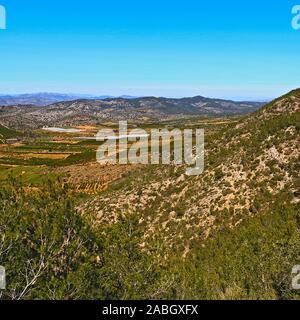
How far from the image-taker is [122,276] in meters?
18.6

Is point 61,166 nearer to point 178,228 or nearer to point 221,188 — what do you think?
point 221,188

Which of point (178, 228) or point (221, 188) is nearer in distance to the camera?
point (178, 228)

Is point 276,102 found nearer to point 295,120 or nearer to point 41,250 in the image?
point 295,120

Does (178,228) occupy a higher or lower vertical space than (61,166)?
higher

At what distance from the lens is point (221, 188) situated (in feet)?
146

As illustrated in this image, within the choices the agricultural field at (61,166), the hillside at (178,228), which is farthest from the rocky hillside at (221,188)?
the agricultural field at (61,166)

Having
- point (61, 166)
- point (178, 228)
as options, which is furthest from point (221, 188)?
point (61, 166)

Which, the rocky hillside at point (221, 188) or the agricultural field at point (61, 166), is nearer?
A: the rocky hillside at point (221, 188)

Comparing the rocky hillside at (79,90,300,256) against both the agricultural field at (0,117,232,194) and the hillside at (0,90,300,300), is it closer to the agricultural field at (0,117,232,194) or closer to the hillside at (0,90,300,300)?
the hillside at (0,90,300,300)

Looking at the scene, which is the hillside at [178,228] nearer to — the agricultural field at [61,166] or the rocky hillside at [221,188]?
the rocky hillside at [221,188]

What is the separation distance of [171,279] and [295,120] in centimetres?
3749

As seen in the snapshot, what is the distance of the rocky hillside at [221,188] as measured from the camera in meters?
39.7

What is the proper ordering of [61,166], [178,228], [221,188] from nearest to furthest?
[178,228], [221,188], [61,166]

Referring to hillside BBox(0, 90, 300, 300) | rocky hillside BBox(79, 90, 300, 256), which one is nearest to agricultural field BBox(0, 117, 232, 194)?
hillside BBox(0, 90, 300, 300)
